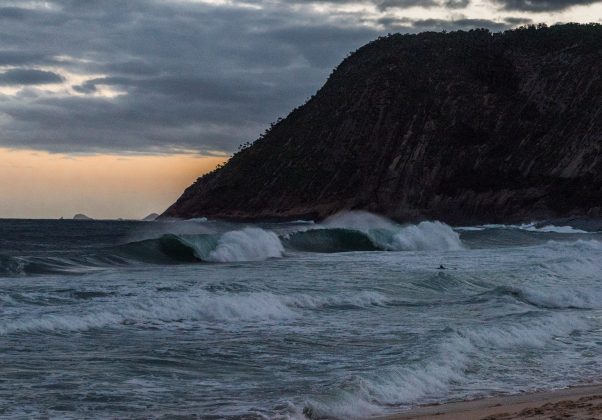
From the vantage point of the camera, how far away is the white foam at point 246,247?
3189 centimetres

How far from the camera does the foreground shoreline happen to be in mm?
8180

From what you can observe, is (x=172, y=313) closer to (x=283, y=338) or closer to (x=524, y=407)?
(x=283, y=338)

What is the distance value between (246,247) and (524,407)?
24.3 meters

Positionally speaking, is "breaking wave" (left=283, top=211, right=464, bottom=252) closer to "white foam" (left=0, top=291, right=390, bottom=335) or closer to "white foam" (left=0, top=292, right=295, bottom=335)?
"white foam" (left=0, top=291, right=390, bottom=335)

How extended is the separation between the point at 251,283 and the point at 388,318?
4.07m

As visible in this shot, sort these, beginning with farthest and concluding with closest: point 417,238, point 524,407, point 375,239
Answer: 1. point 417,238
2. point 375,239
3. point 524,407

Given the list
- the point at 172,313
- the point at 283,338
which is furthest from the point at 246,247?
the point at 283,338

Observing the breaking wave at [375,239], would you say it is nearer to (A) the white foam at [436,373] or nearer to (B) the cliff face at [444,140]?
(B) the cliff face at [444,140]

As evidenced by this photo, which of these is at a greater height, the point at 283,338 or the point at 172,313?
the point at 172,313

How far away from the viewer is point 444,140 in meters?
73.9

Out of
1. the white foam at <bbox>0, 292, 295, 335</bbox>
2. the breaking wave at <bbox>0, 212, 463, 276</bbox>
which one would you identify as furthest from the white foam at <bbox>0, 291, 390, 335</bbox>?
the breaking wave at <bbox>0, 212, 463, 276</bbox>

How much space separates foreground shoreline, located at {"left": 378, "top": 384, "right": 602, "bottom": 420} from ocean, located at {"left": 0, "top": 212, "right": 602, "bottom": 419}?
0.34 meters

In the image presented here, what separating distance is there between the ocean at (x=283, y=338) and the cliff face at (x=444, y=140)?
141 ft

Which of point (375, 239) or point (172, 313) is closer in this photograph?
point (172, 313)
